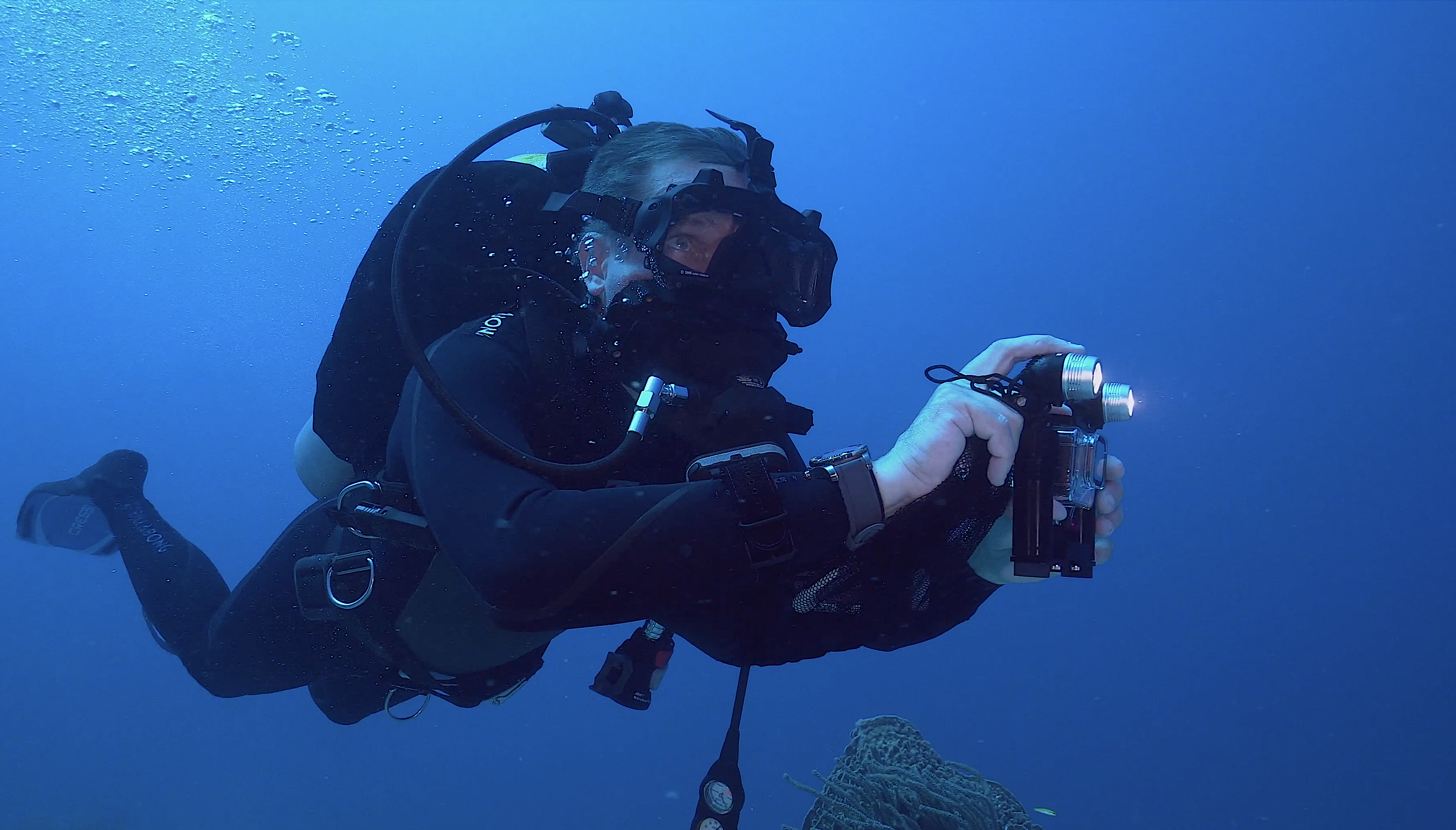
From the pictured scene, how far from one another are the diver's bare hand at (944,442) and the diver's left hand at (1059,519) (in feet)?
0.83

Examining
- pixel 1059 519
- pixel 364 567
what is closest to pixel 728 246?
pixel 1059 519

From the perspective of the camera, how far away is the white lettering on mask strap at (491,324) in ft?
6.72

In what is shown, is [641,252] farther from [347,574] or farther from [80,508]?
[80,508]

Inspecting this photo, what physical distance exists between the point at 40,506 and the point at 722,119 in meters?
5.24

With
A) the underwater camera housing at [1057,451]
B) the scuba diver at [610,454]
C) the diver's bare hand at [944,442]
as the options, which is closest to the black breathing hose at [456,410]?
the scuba diver at [610,454]

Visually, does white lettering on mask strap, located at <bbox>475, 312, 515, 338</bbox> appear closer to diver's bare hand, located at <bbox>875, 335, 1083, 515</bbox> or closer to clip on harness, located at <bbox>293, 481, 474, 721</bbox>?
clip on harness, located at <bbox>293, 481, 474, 721</bbox>

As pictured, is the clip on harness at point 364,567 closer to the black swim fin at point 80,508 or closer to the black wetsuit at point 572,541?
the black wetsuit at point 572,541

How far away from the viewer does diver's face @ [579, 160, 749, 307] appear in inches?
85.7

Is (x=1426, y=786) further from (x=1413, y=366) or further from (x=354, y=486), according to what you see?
(x=354, y=486)

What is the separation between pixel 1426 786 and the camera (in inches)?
766

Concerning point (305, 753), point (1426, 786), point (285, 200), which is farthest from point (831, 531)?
point (285, 200)

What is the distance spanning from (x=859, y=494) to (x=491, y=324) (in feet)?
3.93

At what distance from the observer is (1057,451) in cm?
178

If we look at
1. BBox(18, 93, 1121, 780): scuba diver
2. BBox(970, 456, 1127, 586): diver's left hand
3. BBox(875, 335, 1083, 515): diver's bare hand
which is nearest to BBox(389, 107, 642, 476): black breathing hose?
BBox(18, 93, 1121, 780): scuba diver
